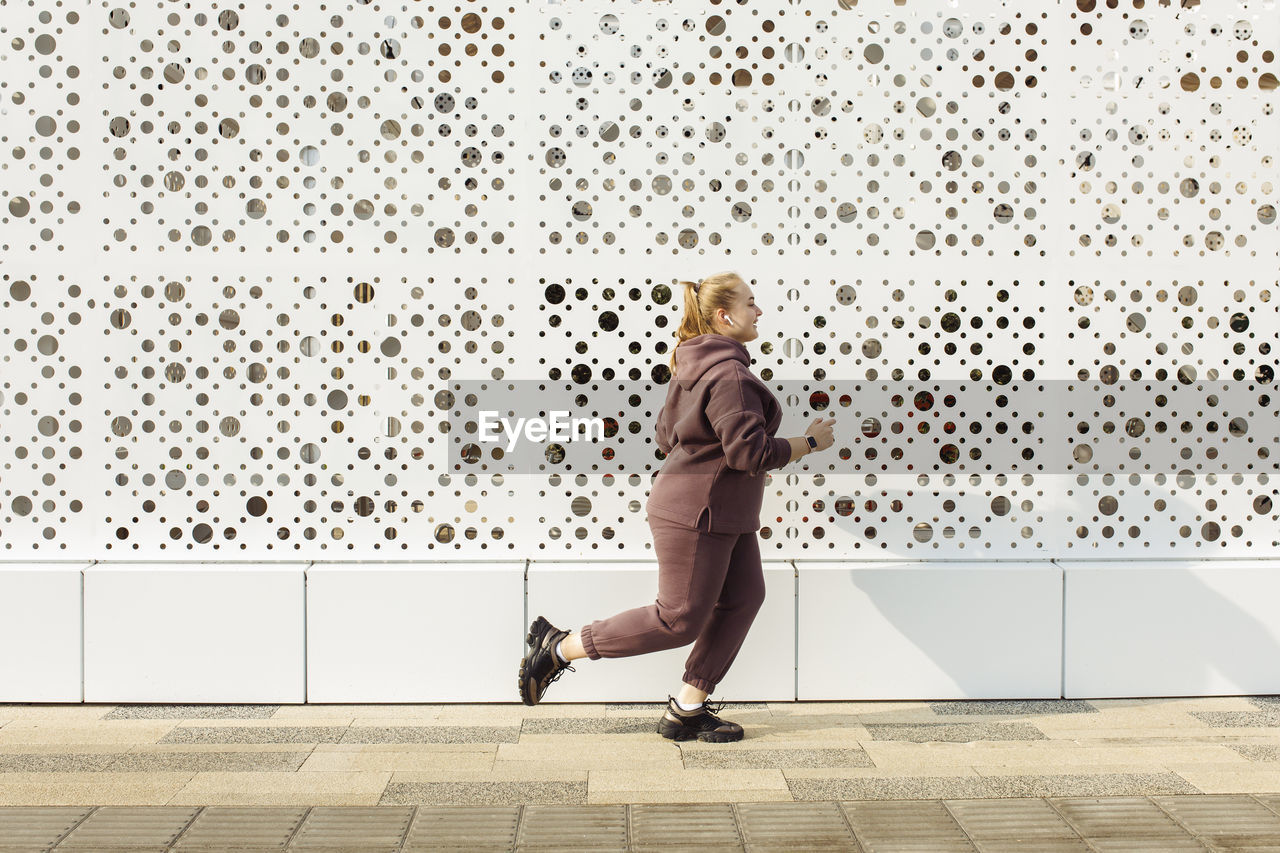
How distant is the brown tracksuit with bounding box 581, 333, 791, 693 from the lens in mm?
3656

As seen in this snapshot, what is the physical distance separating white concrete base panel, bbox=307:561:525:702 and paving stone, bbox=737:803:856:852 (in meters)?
1.48

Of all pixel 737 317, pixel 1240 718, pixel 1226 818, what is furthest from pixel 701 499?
pixel 1240 718

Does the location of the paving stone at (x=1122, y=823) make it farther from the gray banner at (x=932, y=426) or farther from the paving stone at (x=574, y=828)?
the gray banner at (x=932, y=426)

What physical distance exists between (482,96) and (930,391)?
2416mm

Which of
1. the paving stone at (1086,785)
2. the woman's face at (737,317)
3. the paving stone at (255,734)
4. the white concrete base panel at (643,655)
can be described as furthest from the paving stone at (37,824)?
the paving stone at (1086,785)

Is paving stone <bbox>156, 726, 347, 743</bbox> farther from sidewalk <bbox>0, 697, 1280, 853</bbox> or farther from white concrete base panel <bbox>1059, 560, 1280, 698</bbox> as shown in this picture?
white concrete base panel <bbox>1059, 560, 1280, 698</bbox>

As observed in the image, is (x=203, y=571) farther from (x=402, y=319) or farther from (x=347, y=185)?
(x=347, y=185)

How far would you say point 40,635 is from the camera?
14.3 ft

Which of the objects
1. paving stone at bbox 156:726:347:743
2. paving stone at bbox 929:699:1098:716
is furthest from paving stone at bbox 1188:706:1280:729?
paving stone at bbox 156:726:347:743

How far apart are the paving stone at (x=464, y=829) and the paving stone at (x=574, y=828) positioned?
1.9 inches

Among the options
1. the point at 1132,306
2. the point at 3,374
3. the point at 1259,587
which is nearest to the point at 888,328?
the point at 1132,306

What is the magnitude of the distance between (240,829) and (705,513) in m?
1.87

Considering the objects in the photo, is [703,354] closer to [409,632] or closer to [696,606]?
[696,606]

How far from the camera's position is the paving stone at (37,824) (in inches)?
119
